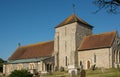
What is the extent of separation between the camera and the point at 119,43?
54.0m

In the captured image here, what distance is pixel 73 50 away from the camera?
5691cm

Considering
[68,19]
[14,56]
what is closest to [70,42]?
[68,19]

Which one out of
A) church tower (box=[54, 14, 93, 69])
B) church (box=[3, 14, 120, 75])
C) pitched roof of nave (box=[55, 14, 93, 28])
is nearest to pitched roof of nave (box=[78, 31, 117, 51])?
church (box=[3, 14, 120, 75])

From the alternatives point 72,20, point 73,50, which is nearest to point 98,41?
point 73,50

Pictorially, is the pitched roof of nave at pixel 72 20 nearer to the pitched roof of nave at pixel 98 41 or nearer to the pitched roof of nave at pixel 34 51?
the pitched roof of nave at pixel 98 41

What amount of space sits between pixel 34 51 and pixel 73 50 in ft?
46.3

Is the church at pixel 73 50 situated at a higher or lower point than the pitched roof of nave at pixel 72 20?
lower

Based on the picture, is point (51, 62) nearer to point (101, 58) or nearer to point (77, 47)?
point (77, 47)

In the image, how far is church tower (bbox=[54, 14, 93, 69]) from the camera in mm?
57256

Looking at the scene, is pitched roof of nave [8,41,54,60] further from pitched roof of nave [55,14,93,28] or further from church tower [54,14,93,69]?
pitched roof of nave [55,14,93,28]

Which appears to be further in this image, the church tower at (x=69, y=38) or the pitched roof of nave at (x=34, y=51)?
the pitched roof of nave at (x=34, y=51)

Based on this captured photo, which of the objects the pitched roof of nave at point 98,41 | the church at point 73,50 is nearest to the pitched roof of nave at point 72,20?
A: the church at point 73,50

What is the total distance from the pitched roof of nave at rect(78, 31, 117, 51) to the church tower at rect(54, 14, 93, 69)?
5.15ft

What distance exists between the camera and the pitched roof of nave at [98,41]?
171ft
